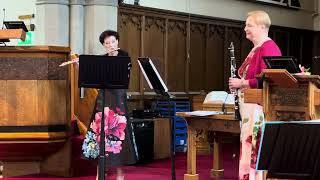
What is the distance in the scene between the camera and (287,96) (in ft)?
14.2

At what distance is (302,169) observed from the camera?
134 inches

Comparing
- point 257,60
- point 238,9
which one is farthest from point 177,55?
point 257,60

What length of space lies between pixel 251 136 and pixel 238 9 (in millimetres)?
7220

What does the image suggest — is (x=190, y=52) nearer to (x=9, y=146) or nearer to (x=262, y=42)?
(x=9, y=146)

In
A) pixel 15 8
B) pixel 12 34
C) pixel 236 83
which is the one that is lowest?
pixel 236 83

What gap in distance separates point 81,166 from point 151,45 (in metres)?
3.48

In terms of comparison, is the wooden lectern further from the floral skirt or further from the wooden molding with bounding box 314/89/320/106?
the floral skirt

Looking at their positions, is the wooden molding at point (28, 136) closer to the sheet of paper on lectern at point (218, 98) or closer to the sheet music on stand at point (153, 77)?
the sheet music on stand at point (153, 77)

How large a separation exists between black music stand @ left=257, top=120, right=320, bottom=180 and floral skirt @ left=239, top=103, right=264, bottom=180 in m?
1.02

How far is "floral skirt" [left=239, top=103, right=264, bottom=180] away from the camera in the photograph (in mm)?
4535

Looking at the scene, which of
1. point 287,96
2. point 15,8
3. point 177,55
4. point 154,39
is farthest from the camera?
point 177,55

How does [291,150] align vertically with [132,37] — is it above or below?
below

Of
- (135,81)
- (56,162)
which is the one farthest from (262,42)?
(135,81)

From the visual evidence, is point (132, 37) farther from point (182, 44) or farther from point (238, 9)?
point (238, 9)
